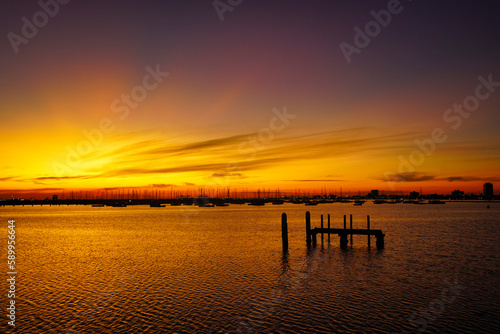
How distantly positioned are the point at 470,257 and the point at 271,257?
1927cm

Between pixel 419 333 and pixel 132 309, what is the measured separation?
1439 cm

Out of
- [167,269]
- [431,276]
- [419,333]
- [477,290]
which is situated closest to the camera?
[419,333]

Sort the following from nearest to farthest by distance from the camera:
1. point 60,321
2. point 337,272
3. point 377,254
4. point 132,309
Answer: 1. point 60,321
2. point 132,309
3. point 337,272
4. point 377,254

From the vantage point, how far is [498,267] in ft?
103

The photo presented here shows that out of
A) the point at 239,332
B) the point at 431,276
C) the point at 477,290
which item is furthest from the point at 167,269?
the point at 477,290

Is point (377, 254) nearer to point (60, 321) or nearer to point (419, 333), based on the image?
point (419, 333)

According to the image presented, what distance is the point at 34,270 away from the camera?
32.9m

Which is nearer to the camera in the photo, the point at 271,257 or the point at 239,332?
the point at 239,332

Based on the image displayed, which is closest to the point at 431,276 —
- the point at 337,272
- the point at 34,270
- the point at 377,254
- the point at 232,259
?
the point at 337,272

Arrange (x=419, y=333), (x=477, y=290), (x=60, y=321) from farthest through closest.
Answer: (x=477, y=290), (x=60, y=321), (x=419, y=333)

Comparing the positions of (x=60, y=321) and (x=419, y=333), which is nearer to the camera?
(x=419, y=333)

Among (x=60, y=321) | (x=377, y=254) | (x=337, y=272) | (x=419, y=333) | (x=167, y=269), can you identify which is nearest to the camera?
(x=419, y=333)

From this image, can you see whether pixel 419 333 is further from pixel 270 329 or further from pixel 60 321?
pixel 60 321

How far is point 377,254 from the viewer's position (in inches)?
1558
